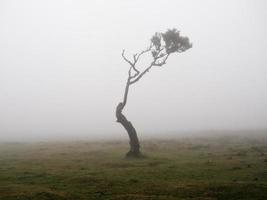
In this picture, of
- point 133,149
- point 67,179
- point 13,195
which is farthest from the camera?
point 133,149

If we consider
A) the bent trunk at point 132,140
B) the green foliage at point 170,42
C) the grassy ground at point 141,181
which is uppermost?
the green foliage at point 170,42

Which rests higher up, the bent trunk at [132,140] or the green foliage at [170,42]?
the green foliage at [170,42]

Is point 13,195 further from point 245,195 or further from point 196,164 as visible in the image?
point 196,164

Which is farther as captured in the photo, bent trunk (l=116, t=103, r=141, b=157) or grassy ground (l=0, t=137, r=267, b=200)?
bent trunk (l=116, t=103, r=141, b=157)

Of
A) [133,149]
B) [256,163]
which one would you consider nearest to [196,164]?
[256,163]

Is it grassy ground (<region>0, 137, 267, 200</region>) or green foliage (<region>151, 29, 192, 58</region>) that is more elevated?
green foliage (<region>151, 29, 192, 58</region>)

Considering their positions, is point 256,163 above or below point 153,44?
below

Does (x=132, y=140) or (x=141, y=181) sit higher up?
(x=132, y=140)

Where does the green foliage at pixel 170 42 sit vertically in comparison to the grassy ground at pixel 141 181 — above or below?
above

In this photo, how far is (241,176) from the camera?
2812 cm

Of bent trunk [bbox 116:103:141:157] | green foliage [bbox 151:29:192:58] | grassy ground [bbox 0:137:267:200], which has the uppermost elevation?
green foliage [bbox 151:29:192:58]

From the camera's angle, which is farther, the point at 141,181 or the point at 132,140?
the point at 132,140

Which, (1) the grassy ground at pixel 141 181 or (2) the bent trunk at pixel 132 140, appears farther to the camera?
(2) the bent trunk at pixel 132 140

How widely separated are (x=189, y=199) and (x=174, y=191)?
6.09 ft
